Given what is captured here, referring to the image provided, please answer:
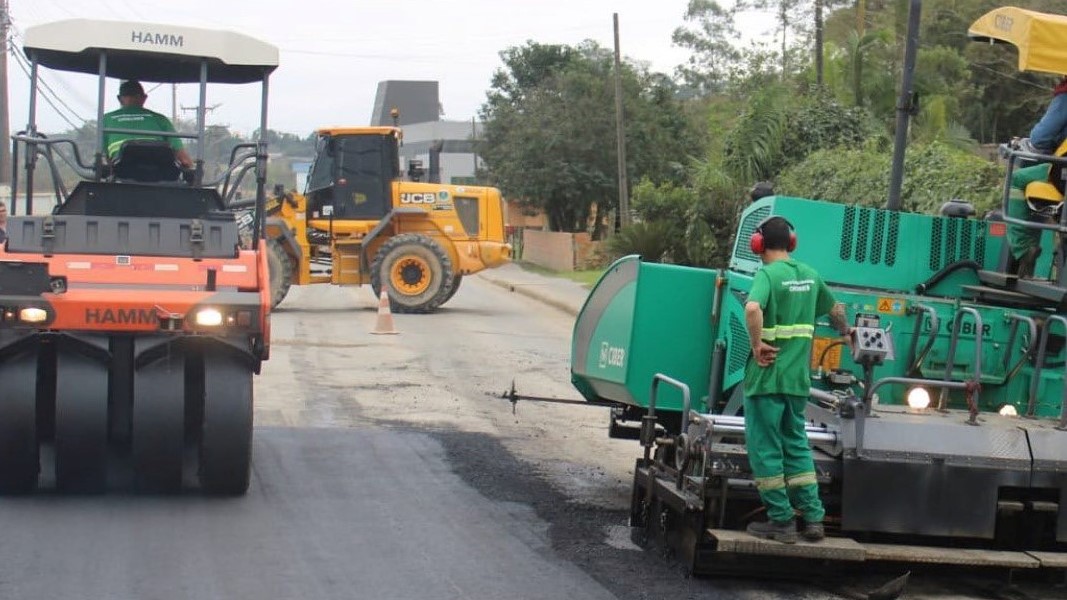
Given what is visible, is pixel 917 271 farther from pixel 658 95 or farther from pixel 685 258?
pixel 658 95

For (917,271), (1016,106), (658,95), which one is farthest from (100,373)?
(658,95)

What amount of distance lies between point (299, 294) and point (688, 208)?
28.3ft

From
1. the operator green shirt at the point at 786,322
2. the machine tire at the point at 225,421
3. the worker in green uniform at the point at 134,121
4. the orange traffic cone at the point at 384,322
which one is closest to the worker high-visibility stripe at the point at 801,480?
the operator green shirt at the point at 786,322

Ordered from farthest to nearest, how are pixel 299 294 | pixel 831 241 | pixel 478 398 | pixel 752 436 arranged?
1. pixel 299 294
2. pixel 478 398
3. pixel 831 241
4. pixel 752 436

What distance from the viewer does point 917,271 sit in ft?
26.3

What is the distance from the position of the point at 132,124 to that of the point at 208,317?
2273 mm

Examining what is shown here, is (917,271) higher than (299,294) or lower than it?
higher

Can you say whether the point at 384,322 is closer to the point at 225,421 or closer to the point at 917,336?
the point at 225,421

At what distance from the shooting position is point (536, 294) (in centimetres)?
3077

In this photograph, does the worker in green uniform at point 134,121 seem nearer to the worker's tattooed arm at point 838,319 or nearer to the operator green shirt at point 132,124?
the operator green shirt at point 132,124

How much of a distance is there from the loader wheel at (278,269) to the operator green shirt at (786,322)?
56.3 feet

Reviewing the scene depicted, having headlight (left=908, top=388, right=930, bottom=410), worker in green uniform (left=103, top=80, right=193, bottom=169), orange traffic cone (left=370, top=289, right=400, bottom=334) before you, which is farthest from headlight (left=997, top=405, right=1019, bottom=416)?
orange traffic cone (left=370, top=289, right=400, bottom=334)

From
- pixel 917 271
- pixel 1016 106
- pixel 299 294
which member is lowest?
pixel 299 294

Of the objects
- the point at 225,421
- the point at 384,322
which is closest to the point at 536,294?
the point at 384,322
